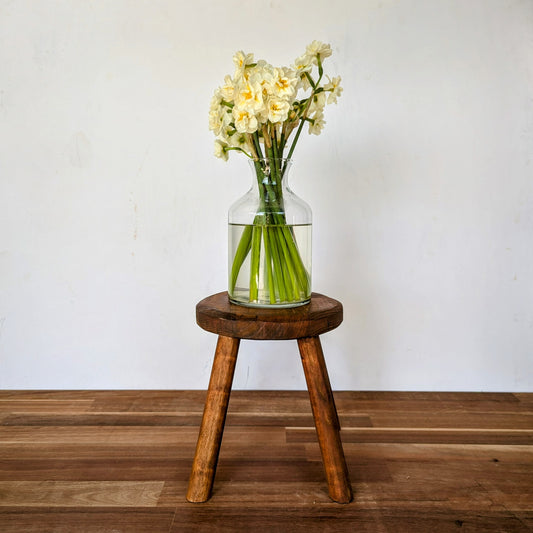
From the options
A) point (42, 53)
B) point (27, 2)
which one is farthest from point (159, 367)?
point (27, 2)

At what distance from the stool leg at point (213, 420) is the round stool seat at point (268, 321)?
55mm

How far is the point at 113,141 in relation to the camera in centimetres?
155

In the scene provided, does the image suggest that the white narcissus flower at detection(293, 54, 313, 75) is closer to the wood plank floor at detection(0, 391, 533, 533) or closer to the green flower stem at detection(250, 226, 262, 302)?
the green flower stem at detection(250, 226, 262, 302)

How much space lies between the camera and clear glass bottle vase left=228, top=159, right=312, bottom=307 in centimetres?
101

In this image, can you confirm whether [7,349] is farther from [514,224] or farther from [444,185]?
[514,224]

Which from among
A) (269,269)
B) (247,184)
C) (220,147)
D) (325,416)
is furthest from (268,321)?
(247,184)

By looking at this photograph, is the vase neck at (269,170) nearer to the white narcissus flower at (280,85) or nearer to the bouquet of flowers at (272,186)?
the bouquet of flowers at (272,186)

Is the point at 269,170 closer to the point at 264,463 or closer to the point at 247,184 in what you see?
the point at 247,184

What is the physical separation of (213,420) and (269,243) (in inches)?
14.7

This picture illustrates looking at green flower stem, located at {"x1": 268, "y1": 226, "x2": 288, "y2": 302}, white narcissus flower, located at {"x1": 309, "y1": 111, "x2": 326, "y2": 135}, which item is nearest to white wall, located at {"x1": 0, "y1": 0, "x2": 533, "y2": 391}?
white narcissus flower, located at {"x1": 309, "y1": 111, "x2": 326, "y2": 135}

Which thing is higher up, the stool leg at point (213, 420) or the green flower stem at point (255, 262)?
the green flower stem at point (255, 262)

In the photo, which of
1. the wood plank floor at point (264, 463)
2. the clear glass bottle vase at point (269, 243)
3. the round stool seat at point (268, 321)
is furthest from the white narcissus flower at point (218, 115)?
the wood plank floor at point (264, 463)

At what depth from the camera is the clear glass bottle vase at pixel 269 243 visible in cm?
101

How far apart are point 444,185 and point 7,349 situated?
150cm
